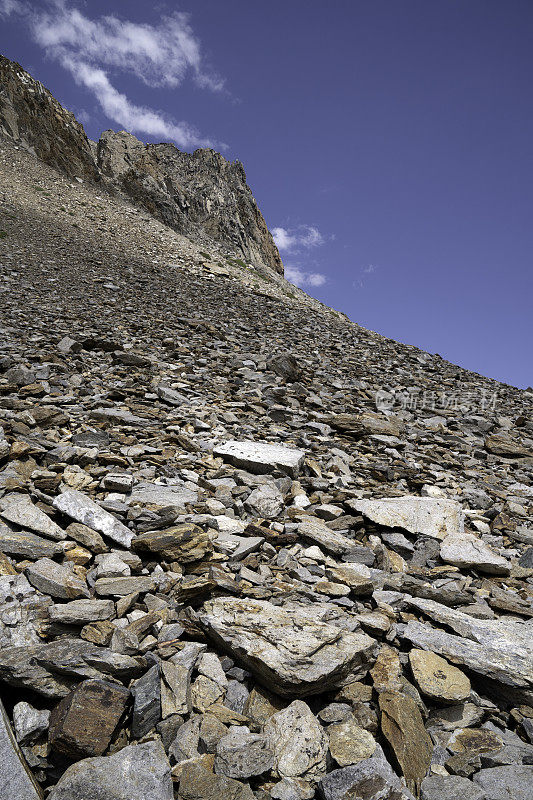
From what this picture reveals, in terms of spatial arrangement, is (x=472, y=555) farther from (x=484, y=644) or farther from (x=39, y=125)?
(x=39, y=125)

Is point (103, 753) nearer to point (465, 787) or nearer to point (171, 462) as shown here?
point (465, 787)

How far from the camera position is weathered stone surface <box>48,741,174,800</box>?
5.90 feet

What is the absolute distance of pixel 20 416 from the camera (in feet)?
18.4

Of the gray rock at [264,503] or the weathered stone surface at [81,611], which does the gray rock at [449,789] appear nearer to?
the weathered stone surface at [81,611]

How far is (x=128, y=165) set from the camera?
1405 inches

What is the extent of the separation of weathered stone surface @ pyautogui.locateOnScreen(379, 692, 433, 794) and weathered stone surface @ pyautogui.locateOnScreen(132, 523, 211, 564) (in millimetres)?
1800

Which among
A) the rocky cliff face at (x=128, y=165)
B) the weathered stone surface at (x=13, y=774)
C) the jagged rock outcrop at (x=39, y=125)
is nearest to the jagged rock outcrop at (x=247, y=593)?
the weathered stone surface at (x=13, y=774)

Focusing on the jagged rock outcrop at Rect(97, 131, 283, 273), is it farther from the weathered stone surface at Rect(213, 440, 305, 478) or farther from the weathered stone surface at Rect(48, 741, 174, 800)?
the weathered stone surface at Rect(48, 741, 174, 800)

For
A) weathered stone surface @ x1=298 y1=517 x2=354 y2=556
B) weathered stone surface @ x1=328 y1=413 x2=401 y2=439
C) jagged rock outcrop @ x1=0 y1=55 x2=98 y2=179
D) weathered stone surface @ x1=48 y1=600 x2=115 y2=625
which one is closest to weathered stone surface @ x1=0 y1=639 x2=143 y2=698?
weathered stone surface @ x1=48 y1=600 x2=115 y2=625

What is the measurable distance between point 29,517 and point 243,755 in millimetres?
2624

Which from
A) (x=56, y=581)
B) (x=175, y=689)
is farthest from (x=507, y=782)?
(x=56, y=581)

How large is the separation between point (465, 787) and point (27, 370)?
8.30m

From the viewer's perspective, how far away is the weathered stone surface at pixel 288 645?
7.99 ft

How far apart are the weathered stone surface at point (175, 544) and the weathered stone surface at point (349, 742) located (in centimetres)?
167
